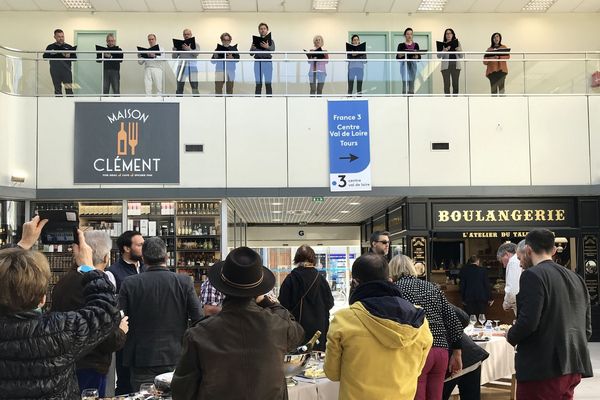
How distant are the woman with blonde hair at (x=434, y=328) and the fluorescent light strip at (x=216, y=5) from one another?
11852 mm

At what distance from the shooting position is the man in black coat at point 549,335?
3.83 meters

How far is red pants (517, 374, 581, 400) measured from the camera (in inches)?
151

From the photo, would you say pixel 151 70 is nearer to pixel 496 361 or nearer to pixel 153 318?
pixel 153 318

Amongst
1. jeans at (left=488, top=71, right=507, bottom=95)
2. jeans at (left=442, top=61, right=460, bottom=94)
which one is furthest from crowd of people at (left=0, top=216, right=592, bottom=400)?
jeans at (left=488, top=71, right=507, bottom=95)

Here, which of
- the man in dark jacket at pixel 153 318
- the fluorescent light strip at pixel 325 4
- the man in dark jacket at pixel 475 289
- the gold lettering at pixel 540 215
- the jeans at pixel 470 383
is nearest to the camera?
the man in dark jacket at pixel 153 318

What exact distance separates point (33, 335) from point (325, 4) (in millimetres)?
13804

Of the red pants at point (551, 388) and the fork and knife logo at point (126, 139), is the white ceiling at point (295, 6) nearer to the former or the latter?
the fork and knife logo at point (126, 139)

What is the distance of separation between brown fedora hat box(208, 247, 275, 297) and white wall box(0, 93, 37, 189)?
8994 mm

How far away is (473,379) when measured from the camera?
5.21 meters

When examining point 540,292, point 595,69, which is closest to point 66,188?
point 540,292

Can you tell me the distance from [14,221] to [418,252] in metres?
7.13

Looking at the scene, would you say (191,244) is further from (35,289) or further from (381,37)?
(35,289)

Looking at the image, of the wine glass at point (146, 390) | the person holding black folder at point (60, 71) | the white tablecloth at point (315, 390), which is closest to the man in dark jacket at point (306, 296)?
the white tablecloth at point (315, 390)

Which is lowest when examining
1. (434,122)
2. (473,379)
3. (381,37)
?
(473,379)
